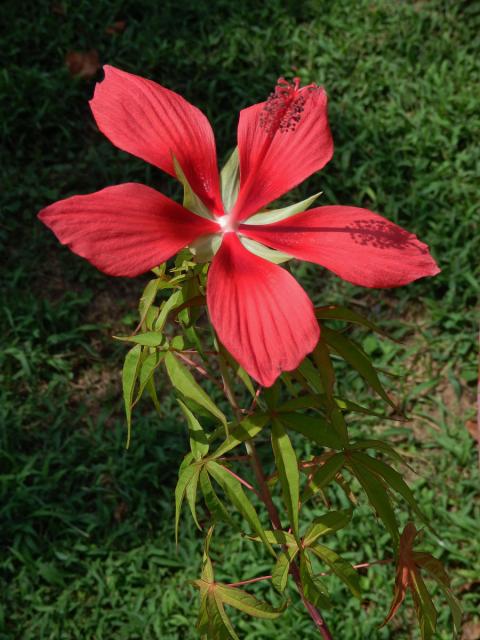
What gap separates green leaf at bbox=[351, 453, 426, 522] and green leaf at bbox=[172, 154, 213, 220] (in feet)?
1.42

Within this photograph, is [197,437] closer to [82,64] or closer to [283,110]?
[283,110]

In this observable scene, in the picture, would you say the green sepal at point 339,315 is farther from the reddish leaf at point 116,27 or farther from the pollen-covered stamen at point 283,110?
the reddish leaf at point 116,27

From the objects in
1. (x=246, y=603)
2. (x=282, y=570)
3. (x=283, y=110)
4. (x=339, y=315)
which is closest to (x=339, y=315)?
(x=339, y=315)

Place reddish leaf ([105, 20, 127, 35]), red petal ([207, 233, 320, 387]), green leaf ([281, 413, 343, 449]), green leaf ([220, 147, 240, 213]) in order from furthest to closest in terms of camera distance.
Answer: reddish leaf ([105, 20, 127, 35]) < green leaf ([281, 413, 343, 449]) < green leaf ([220, 147, 240, 213]) < red petal ([207, 233, 320, 387])

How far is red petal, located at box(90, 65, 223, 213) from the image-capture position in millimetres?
1018

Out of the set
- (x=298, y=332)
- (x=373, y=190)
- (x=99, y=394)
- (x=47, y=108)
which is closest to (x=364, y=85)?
(x=373, y=190)

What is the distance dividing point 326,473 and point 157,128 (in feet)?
1.75

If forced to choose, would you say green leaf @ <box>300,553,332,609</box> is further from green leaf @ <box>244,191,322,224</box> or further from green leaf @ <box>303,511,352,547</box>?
green leaf @ <box>244,191,322,224</box>

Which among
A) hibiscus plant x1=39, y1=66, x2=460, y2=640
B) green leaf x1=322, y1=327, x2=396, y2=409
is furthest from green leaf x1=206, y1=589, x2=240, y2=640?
green leaf x1=322, y1=327, x2=396, y2=409

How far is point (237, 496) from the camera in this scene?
3.93 feet

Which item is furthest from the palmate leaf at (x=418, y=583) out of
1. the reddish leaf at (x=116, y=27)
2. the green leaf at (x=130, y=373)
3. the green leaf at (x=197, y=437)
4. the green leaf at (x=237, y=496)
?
the reddish leaf at (x=116, y=27)

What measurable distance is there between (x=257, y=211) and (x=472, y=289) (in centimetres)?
186

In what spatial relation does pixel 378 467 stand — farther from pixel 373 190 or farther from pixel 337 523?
pixel 373 190

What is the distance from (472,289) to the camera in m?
2.79
